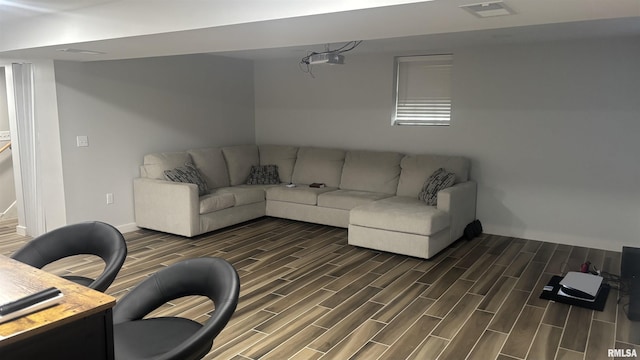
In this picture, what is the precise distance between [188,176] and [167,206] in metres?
0.45

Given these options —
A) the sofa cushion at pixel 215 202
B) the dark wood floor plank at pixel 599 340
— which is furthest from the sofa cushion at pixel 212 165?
the dark wood floor plank at pixel 599 340

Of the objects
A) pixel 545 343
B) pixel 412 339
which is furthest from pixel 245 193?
pixel 545 343

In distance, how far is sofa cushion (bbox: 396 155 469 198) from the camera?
5.52 metres

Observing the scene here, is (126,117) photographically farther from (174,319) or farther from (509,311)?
(509,311)

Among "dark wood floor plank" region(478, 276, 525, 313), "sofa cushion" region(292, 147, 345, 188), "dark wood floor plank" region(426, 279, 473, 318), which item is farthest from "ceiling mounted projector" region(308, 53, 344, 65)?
"dark wood floor plank" region(478, 276, 525, 313)

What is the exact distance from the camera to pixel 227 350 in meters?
2.86

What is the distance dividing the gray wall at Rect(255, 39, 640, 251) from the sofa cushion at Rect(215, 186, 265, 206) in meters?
1.75

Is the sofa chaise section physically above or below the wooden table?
below

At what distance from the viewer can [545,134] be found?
525 cm

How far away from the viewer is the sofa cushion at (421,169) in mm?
5520

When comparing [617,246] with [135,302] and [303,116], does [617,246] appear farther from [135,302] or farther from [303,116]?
[135,302]

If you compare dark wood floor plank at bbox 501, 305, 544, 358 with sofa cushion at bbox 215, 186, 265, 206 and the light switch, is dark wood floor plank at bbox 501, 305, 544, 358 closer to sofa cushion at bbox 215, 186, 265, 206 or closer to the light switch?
sofa cushion at bbox 215, 186, 265, 206

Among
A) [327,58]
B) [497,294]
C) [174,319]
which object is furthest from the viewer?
[327,58]

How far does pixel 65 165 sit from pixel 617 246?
19.5 ft
